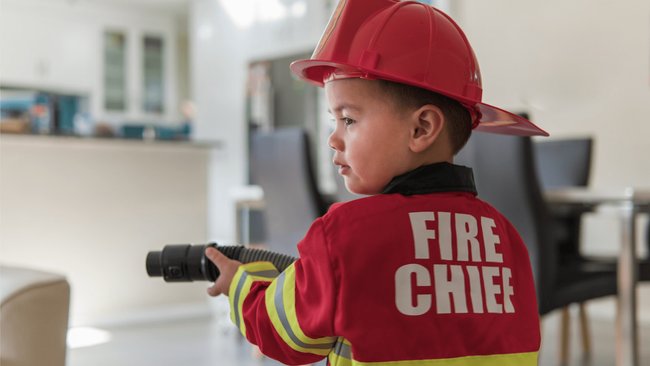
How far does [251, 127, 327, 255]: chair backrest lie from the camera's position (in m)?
2.61

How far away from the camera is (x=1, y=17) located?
24.0ft

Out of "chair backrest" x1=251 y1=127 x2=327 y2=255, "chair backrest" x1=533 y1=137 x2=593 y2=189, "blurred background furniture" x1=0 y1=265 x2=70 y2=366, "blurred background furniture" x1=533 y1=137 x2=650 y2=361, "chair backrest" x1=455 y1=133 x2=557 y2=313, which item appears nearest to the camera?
"blurred background furniture" x1=0 y1=265 x2=70 y2=366

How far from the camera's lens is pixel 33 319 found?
111cm

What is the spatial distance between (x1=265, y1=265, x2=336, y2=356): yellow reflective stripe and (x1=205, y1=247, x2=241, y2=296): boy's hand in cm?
6

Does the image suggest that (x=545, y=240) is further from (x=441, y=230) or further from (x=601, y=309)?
(x=601, y=309)

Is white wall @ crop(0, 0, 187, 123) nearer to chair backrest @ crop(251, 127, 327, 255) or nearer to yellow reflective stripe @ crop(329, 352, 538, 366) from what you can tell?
chair backrest @ crop(251, 127, 327, 255)

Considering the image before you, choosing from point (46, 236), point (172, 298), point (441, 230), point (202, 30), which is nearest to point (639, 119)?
point (172, 298)

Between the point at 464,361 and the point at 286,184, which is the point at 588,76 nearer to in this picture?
A: the point at 286,184

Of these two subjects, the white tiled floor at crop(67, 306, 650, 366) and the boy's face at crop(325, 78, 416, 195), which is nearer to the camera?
the boy's face at crop(325, 78, 416, 195)

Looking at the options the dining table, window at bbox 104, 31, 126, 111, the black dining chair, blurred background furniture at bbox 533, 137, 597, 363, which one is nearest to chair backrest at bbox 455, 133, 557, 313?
the black dining chair

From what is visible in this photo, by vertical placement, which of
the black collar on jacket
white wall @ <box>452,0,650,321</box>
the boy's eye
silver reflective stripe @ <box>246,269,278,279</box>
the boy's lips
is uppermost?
white wall @ <box>452,0,650,321</box>

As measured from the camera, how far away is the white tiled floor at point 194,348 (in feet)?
9.94

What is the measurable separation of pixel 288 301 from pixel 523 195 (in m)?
1.48

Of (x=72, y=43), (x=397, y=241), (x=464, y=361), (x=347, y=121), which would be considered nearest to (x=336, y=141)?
(x=347, y=121)
